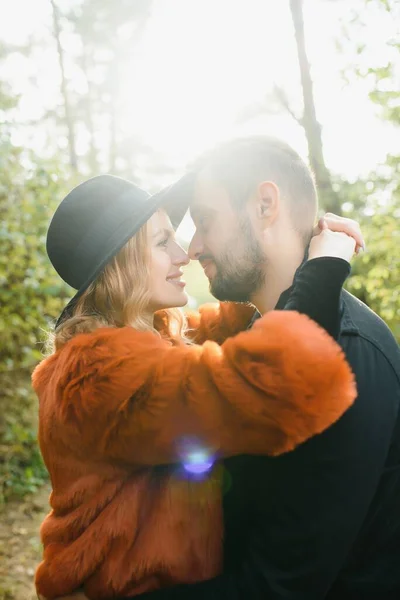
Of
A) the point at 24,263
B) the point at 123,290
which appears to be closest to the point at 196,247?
the point at 123,290

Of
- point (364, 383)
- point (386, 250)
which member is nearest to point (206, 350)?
point (364, 383)

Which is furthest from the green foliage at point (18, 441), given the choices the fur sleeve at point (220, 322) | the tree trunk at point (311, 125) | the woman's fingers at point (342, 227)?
the tree trunk at point (311, 125)

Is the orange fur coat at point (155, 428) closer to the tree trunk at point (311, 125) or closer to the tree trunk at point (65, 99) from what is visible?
the tree trunk at point (311, 125)

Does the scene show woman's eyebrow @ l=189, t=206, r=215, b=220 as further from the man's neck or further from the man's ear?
the man's neck

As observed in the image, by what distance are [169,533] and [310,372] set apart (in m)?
0.86

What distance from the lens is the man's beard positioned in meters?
2.33

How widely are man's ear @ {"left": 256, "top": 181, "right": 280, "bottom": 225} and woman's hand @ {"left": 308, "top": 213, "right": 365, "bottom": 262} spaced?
0.66 feet

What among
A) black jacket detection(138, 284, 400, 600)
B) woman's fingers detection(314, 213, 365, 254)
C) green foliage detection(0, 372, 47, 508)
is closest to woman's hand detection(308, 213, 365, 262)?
woman's fingers detection(314, 213, 365, 254)

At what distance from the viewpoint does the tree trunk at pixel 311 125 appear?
305 inches

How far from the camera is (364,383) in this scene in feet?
5.48

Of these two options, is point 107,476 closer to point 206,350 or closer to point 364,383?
point 206,350

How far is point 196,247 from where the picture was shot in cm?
253

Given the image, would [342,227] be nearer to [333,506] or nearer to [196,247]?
[196,247]

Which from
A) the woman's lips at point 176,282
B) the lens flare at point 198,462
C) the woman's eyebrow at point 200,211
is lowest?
the lens flare at point 198,462
